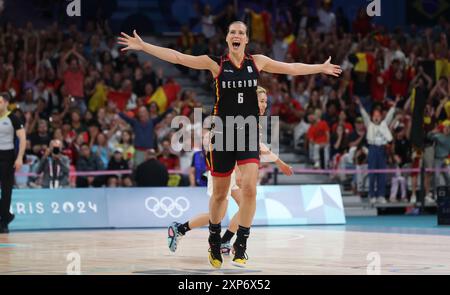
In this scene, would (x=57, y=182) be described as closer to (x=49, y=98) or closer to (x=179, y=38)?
(x=49, y=98)

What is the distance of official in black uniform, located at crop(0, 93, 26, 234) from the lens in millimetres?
19391

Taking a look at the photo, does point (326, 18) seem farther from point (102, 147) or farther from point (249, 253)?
point (249, 253)

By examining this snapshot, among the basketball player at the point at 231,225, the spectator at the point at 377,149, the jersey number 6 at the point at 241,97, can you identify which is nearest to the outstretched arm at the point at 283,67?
the jersey number 6 at the point at 241,97

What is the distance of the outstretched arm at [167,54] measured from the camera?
11945 millimetres

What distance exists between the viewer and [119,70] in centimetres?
2897

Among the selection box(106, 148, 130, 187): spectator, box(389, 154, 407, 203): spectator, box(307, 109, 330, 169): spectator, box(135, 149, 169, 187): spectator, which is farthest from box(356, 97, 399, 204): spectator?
box(106, 148, 130, 187): spectator

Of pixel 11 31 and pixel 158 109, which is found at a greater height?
pixel 11 31

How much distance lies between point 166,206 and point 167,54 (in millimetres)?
10713

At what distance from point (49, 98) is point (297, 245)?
12.5 meters

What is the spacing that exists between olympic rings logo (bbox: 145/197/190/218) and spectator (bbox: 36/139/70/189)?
→ 2349mm

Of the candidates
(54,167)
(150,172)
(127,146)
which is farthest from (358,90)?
(54,167)

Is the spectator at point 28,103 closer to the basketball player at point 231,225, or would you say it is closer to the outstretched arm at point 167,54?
the basketball player at point 231,225
